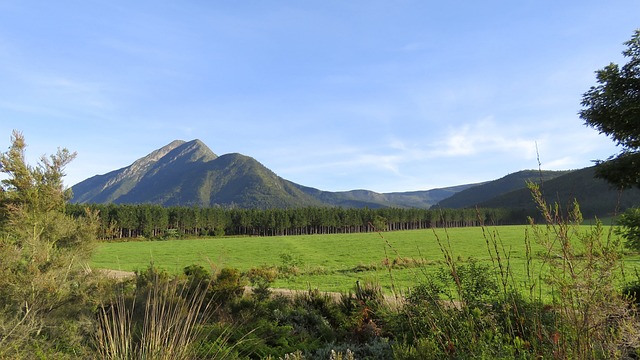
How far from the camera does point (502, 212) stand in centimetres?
11388

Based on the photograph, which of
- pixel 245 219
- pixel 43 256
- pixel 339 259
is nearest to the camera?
pixel 43 256

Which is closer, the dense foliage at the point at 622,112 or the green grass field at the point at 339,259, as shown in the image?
the dense foliage at the point at 622,112

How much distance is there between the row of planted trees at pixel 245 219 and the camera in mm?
79812

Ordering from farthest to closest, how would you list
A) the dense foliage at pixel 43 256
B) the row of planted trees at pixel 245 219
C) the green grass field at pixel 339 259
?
the row of planted trees at pixel 245 219 → the green grass field at pixel 339 259 → the dense foliage at pixel 43 256

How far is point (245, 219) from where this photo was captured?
297ft

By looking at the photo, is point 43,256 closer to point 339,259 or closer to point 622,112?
point 622,112

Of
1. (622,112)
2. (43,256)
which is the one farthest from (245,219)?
(622,112)

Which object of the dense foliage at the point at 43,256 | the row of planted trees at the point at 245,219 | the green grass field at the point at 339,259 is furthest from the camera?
the row of planted trees at the point at 245,219

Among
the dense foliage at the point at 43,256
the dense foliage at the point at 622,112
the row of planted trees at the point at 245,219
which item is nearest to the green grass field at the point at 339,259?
the dense foliage at the point at 43,256

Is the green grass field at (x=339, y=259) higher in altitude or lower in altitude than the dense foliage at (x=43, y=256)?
lower

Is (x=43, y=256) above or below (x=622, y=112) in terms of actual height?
below

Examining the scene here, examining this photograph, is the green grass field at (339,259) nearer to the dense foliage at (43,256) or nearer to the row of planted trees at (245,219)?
the dense foliage at (43,256)

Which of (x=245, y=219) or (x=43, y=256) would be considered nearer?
(x=43, y=256)

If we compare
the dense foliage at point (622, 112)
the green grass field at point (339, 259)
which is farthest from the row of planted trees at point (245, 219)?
the dense foliage at point (622, 112)
